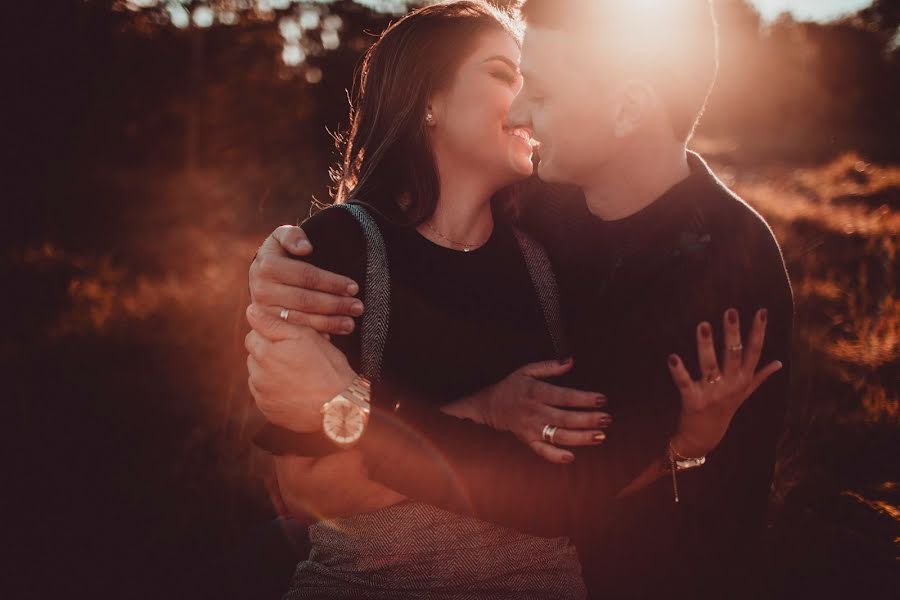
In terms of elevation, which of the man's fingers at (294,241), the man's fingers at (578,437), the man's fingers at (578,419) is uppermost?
the man's fingers at (294,241)

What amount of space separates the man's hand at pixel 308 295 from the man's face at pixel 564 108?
852 mm

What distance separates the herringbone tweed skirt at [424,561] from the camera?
2.02 meters

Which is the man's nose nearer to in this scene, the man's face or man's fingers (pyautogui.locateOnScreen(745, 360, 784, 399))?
the man's face

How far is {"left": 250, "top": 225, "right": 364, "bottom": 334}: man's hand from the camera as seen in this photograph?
1.99 meters

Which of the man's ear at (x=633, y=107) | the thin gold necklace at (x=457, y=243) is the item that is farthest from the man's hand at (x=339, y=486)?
the man's ear at (x=633, y=107)

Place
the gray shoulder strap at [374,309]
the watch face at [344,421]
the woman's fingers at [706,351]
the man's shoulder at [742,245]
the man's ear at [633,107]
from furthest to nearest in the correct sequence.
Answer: the gray shoulder strap at [374,309] → the man's ear at [633,107] → the watch face at [344,421] → the man's shoulder at [742,245] → the woman's fingers at [706,351]

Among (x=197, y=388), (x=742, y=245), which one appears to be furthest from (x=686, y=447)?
(x=197, y=388)

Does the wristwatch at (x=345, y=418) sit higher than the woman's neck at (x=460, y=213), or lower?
lower

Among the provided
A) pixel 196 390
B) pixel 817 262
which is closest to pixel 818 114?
pixel 817 262

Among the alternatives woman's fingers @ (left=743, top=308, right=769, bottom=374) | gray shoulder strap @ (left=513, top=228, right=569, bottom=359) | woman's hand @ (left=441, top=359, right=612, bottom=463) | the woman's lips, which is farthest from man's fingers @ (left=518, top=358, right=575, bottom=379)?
Answer: the woman's lips

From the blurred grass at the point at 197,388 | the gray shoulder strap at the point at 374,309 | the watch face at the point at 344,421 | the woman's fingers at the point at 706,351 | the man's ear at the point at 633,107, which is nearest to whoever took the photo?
the woman's fingers at the point at 706,351

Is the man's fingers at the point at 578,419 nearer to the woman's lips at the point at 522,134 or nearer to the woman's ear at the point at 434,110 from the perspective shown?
the woman's lips at the point at 522,134

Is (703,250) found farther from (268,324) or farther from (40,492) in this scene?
(40,492)

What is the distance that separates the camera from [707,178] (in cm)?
208
